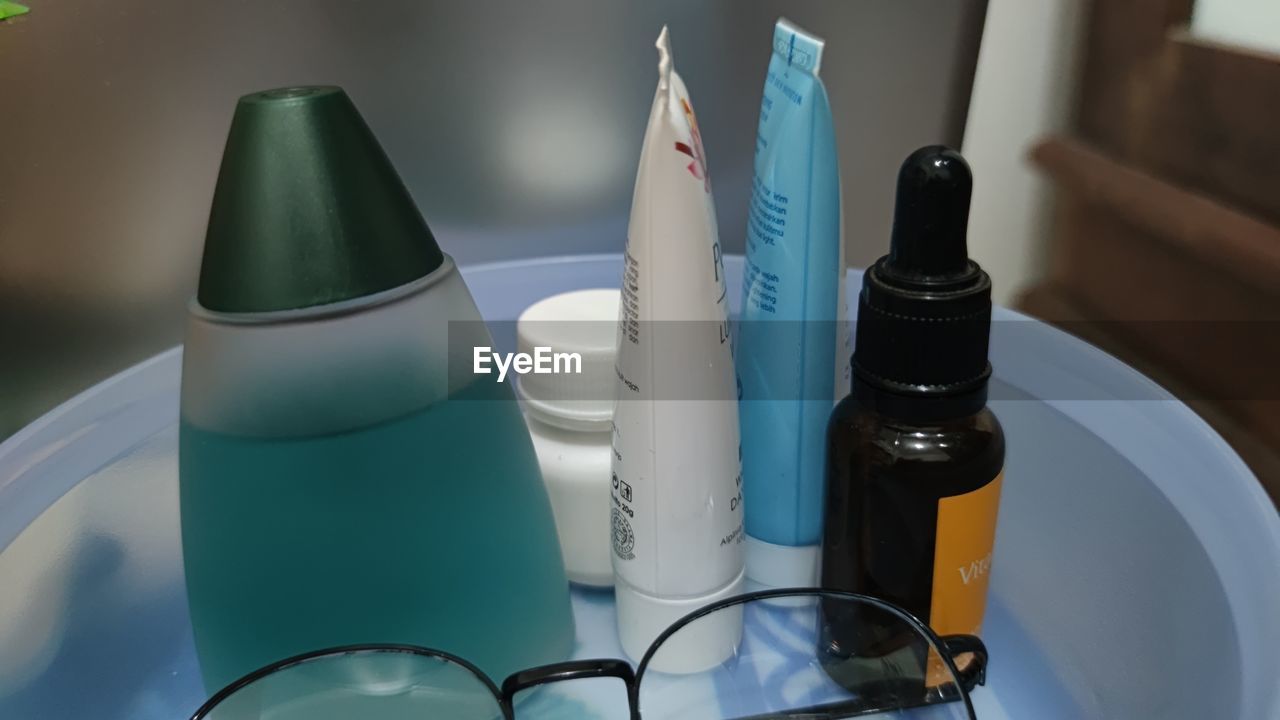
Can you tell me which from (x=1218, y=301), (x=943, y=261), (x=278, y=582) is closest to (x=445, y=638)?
(x=278, y=582)

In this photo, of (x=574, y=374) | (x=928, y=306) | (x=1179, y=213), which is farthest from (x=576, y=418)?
(x=1179, y=213)

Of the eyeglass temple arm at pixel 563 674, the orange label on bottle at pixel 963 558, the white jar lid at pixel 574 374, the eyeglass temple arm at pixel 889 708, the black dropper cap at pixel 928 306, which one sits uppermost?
the black dropper cap at pixel 928 306

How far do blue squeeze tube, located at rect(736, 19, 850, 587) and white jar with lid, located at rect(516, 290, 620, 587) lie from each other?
47 mm

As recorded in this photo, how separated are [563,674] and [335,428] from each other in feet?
0.29

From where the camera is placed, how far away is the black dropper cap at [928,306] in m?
0.22

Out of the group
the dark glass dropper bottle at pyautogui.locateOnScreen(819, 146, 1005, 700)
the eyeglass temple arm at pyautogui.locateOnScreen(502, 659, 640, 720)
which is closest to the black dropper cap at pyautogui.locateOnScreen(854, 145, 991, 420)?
the dark glass dropper bottle at pyautogui.locateOnScreen(819, 146, 1005, 700)

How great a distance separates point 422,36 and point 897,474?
252mm

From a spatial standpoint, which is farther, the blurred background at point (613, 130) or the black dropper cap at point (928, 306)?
the blurred background at point (613, 130)

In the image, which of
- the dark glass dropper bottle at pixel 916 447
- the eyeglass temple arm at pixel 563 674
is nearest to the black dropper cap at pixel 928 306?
the dark glass dropper bottle at pixel 916 447

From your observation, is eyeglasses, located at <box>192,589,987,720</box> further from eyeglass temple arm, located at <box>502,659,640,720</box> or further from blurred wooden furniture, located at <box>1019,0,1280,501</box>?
blurred wooden furniture, located at <box>1019,0,1280,501</box>

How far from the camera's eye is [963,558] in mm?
251

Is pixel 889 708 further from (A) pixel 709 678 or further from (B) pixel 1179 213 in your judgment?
(B) pixel 1179 213

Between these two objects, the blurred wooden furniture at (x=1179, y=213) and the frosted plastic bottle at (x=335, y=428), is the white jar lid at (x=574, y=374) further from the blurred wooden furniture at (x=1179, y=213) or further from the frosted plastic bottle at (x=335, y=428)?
the blurred wooden furniture at (x=1179, y=213)

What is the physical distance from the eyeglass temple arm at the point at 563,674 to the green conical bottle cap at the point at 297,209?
11cm
